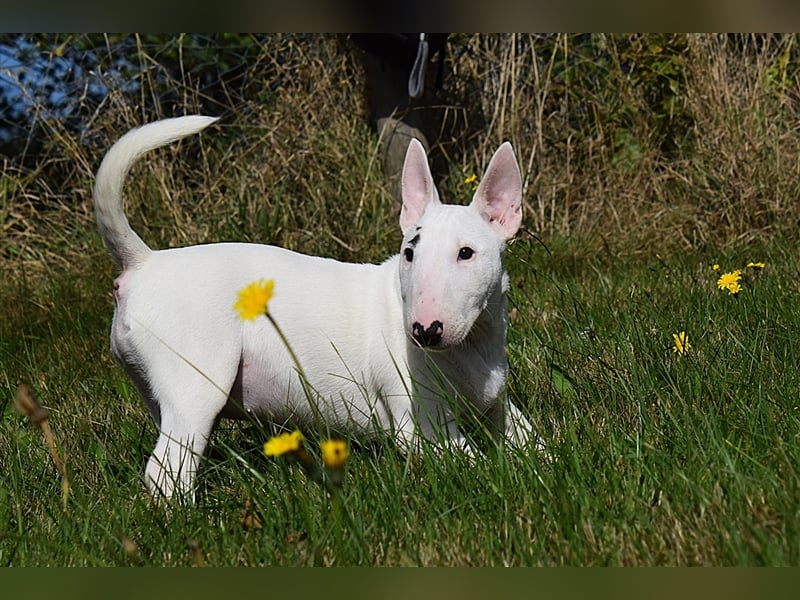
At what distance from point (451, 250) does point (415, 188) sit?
396 mm

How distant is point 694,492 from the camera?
1.80 metres

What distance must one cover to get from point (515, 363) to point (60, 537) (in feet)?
5.35

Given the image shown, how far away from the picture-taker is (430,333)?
7.02ft

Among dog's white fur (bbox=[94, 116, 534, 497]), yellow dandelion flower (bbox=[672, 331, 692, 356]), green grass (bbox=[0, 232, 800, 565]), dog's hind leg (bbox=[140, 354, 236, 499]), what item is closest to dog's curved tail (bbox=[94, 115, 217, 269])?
dog's white fur (bbox=[94, 116, 534, 497])

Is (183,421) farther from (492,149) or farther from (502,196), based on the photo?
(492,149)

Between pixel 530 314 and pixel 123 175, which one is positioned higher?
pixel 530 314

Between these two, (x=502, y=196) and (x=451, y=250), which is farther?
(x=502, y=196)

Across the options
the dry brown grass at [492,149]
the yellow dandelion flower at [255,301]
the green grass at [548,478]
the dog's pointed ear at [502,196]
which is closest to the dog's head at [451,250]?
the dog's pointed ear at [502,196]

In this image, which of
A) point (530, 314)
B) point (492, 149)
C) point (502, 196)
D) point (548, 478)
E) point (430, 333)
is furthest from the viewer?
point (492, 149)

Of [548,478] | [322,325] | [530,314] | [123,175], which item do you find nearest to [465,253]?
[322,325]

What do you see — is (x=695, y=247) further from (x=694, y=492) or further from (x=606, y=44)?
(x=694, y=492)

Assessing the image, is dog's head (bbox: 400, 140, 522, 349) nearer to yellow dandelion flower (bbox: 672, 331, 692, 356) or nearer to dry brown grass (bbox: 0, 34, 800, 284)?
yellow dandelion flower (bbox: 672, 331, 692, 356)

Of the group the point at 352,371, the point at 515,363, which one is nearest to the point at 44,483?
the point at 352,371

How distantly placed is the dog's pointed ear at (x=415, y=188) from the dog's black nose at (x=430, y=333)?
532 mm
